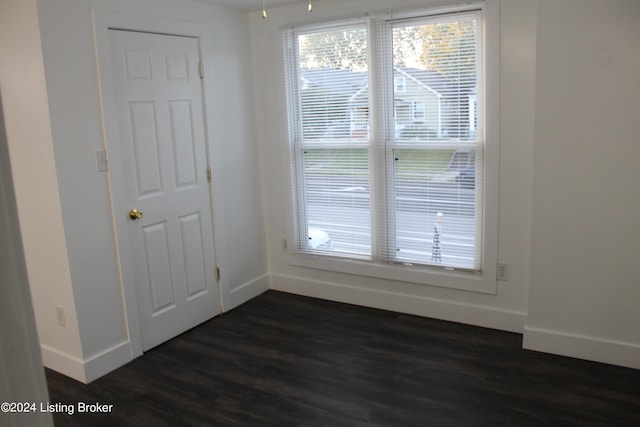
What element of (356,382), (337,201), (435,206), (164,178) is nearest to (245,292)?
(337,201)

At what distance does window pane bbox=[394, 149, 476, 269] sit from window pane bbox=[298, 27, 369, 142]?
470 mm

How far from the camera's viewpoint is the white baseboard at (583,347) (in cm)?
302

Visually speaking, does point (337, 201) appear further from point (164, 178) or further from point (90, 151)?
point (90, 151)

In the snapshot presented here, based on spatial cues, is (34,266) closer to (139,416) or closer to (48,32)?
(139,416)

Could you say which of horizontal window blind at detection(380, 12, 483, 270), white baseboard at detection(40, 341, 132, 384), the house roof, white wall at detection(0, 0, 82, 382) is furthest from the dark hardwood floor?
the house roof

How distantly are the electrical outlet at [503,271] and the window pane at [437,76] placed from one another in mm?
902

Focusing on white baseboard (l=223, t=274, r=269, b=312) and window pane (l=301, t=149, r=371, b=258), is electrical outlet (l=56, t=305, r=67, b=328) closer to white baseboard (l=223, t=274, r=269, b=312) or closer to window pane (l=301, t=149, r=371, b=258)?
white baseboard (l=223, t=274, r=269, b=312)

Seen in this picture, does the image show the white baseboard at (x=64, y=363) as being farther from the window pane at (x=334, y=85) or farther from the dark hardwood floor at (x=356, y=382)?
the window pane at (x=334, y=85)

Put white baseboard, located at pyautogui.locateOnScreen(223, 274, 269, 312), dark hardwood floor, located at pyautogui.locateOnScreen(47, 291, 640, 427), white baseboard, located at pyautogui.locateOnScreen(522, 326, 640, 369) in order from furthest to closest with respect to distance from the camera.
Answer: white baseboard, located at pyautogui.locateOnScreen(223, 274, 269, 312) → white baseboard, located at pyautogui.locateOnScreen(522, 326, 640, 369) → dark hardwood floor, located at pyautogui.locateOnScreen(47, 291, 640, 427)

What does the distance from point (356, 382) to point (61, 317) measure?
184 centimetres

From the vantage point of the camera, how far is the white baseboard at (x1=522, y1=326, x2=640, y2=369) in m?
3.02

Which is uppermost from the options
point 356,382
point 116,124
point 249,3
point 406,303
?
point 249,3

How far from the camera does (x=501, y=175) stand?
3.43m

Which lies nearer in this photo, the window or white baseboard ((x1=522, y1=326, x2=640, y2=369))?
white baseboard ((x1=522, y1=326, x2=640, y2=369))
